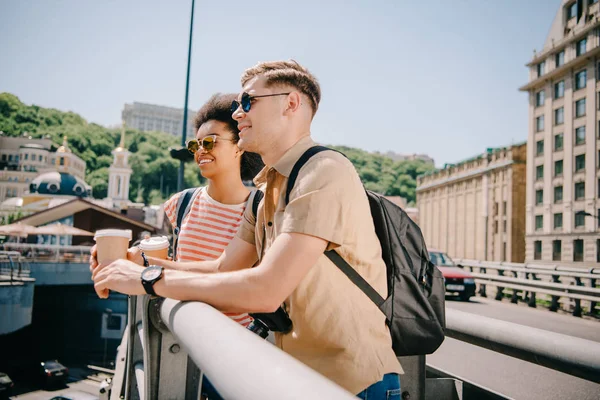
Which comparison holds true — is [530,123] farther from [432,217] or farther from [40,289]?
[40,289]

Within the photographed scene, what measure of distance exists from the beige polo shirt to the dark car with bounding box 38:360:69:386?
27.8 metres

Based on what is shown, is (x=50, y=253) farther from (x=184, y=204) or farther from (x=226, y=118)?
Result: (x=226, y=118)

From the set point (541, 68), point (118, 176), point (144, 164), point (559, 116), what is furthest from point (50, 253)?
point (144, 164)

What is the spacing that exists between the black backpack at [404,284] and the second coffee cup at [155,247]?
126 centimetres

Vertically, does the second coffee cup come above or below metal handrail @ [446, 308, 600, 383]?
above

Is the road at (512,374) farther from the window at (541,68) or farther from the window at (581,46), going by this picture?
the window at (541,68)

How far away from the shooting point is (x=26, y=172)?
85312 millimetres

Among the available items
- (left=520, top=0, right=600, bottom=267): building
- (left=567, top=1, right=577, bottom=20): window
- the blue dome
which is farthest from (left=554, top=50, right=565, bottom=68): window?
the blue dome

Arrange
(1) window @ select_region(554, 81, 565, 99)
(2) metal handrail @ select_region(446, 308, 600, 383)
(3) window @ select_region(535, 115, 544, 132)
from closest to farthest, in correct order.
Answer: (2) metal handrail @ select_region(446, 308, 600, 383), (1) window @ select_region(554, 81, 565, 99), (3) window @ select_region(535, 115, 544, 132)

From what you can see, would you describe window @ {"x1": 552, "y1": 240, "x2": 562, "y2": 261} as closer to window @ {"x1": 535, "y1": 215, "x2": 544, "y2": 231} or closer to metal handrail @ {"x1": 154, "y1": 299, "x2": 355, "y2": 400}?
window @ {"x1": 535, "y1": 215, "x2": 544, "y2": 231}

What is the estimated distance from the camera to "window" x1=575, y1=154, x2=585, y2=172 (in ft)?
143

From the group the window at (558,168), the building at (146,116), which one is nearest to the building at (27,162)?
the window at (558,168)

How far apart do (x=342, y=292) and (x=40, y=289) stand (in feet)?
115

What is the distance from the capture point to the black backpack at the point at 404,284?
5.20 feet
